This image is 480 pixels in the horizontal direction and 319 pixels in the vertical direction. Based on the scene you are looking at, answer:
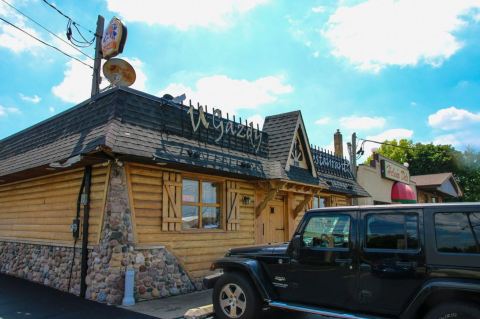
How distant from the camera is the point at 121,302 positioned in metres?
7.55

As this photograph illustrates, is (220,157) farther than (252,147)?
No

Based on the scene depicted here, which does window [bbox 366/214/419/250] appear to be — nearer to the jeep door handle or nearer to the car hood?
the jeep door handle

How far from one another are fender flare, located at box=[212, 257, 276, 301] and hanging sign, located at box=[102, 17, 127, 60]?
23.3ft

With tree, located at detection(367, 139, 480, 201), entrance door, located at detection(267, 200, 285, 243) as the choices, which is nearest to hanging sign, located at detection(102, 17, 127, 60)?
entrance door, located at detection(267, 200, 285, 243)

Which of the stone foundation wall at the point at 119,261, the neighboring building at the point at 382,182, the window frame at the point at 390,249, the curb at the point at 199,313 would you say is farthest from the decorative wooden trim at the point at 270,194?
the neighboring building at the point at 382,182

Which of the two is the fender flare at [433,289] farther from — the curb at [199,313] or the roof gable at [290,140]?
the roof gable at [290,140]

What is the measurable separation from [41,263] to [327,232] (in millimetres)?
7667

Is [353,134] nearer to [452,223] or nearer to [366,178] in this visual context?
[366,178]

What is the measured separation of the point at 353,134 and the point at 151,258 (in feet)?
48.2

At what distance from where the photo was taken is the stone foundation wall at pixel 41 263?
873cm

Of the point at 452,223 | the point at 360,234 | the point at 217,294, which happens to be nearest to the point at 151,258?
the point at 217,294

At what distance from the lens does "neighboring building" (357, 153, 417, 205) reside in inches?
776

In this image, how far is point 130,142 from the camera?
25.7ft

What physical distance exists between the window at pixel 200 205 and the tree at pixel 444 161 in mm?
37347
